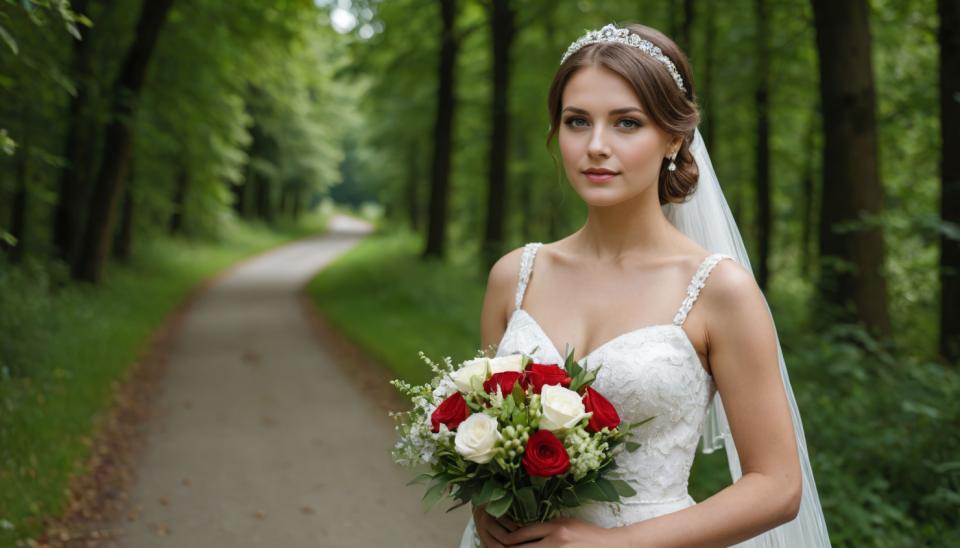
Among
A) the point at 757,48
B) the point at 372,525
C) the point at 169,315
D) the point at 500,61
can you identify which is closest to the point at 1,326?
the point at 372,525

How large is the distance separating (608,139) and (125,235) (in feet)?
66.9

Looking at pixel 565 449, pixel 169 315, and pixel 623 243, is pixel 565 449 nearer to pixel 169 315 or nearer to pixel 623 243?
pixel 623 243

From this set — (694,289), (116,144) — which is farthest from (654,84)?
(116,144)

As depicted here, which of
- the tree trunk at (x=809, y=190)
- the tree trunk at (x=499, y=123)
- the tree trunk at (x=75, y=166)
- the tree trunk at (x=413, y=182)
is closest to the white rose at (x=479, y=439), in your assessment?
the tree trunk at (x=75, y=166)

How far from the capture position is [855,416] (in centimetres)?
641

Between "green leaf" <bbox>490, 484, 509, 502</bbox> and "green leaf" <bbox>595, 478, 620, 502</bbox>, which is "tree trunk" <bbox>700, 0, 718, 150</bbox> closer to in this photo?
"green leaf" <bbox>595, 478, 620, 502</bbox>

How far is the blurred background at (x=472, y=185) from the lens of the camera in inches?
240

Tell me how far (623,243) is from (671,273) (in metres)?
0.19

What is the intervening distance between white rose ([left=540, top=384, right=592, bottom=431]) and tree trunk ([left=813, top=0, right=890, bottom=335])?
21.1ft

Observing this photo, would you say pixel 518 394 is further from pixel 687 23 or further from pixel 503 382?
pixel 687 23

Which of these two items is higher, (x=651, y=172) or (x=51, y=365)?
(x=651, y=172)

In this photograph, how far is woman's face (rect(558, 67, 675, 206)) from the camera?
2262 millimetres

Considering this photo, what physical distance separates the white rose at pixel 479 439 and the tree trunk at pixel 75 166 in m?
13.6

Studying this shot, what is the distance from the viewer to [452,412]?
2.10 meters
